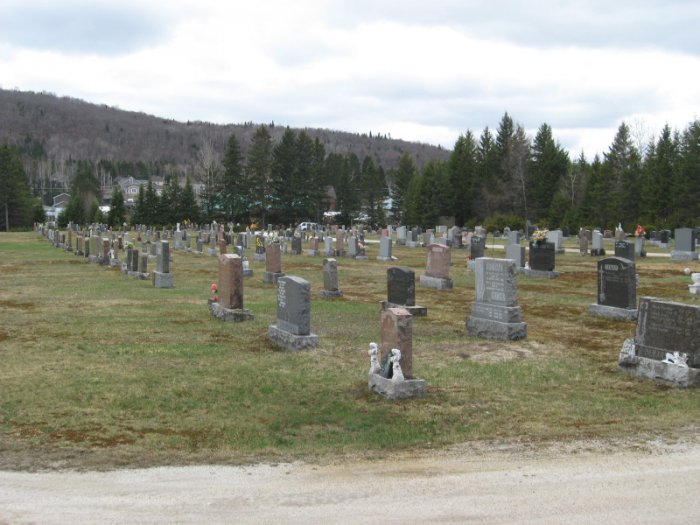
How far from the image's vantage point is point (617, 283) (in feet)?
48.6

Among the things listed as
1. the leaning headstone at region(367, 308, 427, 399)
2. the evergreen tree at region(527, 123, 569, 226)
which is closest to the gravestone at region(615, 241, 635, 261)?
the leaning headstone at region(367, 308, 427, 399)

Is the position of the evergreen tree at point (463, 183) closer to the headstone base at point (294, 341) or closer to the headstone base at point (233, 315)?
the headstone base at point (233, 315)

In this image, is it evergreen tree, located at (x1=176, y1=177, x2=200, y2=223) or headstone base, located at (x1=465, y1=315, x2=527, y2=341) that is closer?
headstone base, located at (x1=465, y1=315, x2=527, y2=341)

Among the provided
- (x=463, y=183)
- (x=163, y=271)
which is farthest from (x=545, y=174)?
(x=163, y=271)

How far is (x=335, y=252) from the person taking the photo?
35.1 metres

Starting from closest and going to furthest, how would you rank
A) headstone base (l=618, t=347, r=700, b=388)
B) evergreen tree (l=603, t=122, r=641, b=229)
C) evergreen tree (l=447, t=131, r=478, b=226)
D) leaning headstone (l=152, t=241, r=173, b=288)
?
headstone base (l=618, t=347, r=700, b=388), leaning headstone (l=152, t=241, r=173, b=288), evergreen tree (l=603, t=122, r=641, b=229), evergreen tree (l=447, t=131, r=478, b=226)

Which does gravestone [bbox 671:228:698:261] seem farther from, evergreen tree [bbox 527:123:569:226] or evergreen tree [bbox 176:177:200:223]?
evergreen tree [bbox 176:177:200:223]

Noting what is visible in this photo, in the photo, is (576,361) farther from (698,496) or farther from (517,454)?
(698,496)

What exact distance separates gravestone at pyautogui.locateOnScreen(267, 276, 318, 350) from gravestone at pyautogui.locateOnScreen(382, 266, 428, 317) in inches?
150

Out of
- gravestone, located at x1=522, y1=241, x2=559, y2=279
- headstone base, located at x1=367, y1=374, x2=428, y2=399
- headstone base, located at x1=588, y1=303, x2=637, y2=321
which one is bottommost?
headstone base, located at x1=367, y1=374, x2=428, y2=399

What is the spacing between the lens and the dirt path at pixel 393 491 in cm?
520

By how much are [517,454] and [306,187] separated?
7622 centimetres

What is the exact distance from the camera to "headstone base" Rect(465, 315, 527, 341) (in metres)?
12.6

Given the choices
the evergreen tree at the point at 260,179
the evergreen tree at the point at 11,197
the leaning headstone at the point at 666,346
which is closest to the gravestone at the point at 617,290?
the leaning headstone at the point at 666,346
